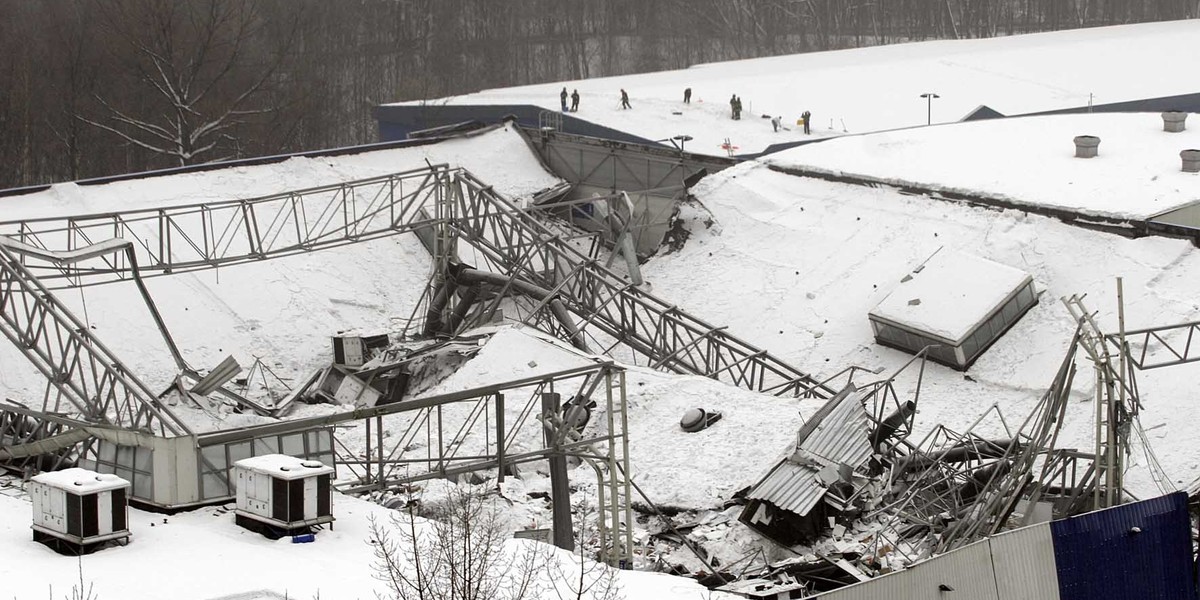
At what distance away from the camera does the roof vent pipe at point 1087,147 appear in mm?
48094

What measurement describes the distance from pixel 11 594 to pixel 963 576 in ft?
44.4

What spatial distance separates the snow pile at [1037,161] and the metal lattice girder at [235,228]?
1393 cm

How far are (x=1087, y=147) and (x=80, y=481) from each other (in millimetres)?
35076

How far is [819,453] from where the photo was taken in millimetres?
30906

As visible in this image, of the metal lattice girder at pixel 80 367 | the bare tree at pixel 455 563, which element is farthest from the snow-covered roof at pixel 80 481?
the metal lattice girder at pixel 80 367

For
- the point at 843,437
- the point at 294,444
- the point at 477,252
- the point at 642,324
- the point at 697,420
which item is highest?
the point at 477,252

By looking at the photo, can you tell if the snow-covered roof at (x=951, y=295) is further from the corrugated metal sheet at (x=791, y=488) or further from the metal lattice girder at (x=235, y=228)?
the metal lattice girder at (x=235, y=228)

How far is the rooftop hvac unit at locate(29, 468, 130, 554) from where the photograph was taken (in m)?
22.0

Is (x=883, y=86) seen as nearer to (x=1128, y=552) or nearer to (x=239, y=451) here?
(x=1128, y=552)

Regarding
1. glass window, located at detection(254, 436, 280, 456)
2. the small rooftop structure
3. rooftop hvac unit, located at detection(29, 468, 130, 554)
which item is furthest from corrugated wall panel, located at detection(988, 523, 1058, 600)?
the small rooftop structure

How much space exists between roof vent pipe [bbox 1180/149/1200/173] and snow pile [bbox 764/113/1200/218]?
0.29 metres

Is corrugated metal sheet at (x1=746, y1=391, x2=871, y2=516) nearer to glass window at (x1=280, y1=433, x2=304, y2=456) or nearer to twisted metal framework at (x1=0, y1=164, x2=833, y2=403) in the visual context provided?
twisted metal framework at (x1=0, y1=164, x2=833, y2=403)

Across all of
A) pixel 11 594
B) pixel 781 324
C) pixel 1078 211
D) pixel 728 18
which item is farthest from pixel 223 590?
pixel 728 18

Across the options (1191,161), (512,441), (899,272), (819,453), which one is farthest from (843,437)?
(1191,161)
